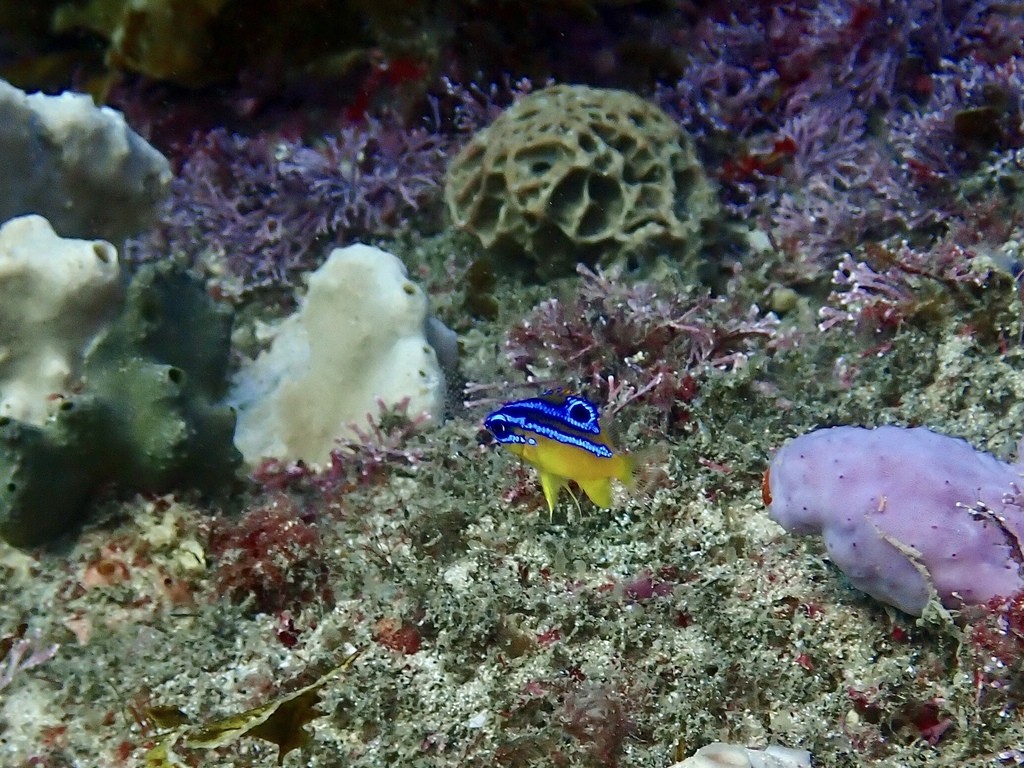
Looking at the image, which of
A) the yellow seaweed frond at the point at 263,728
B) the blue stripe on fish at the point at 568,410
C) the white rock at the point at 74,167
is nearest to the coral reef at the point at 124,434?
the white rock at the point at 74,167

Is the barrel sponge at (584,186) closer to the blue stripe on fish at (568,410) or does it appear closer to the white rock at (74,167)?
the white rock at (74,167)

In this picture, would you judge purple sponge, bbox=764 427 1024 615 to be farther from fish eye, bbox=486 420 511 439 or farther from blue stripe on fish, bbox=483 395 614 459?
fish eye, bbox=486 420 511 439

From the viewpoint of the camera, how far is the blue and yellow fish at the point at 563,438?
8.58 ft

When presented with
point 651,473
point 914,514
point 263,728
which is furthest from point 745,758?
point 263,728

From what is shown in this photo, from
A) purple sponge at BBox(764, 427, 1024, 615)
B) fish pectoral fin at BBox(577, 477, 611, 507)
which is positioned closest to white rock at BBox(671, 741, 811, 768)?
purple sponge at BBox(764, 427, 1024, 615)

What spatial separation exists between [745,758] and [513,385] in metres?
2.27

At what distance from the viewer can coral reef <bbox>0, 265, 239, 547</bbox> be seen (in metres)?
3.42

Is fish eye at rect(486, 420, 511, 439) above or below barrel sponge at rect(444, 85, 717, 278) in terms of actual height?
below

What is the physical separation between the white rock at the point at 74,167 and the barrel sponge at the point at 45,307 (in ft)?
1.49

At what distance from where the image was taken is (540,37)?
5.80 metres

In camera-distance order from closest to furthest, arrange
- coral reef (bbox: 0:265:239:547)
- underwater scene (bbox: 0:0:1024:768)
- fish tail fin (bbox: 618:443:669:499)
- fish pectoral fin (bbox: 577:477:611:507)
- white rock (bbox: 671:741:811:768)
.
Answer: white rock (bbox: 671:741:811:768), underwater scene (bbox: 0:0:1024:768), fish pectoral fin (bbox: 577:477:611:507), fish tail fin (bbox: 618:443:669:499), coral reef (bbox: 0:265:239:547)

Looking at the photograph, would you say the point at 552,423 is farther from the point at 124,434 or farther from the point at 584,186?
the point at 584,186

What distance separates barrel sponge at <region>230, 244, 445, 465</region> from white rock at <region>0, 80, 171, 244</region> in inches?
48.3

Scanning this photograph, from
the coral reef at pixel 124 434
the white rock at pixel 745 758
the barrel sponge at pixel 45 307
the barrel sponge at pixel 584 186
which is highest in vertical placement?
the barrel sponge at pixel 584 186
